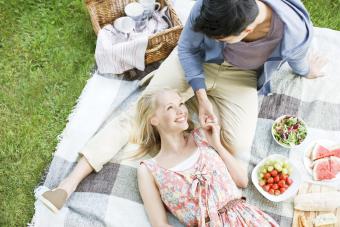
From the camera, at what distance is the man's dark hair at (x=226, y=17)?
2691 mm

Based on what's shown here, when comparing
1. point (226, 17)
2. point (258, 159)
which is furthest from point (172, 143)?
point (226, 17)

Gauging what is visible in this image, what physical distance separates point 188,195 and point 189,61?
1.08 metres

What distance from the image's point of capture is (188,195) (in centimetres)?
352

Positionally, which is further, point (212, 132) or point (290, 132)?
point (290, 132)

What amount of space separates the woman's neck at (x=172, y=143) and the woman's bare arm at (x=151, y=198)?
24cm

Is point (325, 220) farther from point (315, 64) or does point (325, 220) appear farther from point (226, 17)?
point (226, 17)

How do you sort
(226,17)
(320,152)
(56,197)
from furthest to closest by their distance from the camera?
(320,152) < (56,197) < (226,17)

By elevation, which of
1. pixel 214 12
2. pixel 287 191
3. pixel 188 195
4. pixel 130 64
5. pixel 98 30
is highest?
pixel 214 12

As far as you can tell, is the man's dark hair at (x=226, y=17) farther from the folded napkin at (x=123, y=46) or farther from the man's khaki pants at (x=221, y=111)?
the folded napkin at (x=123, y=46)

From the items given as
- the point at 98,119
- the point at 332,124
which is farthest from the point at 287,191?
the point at 98,119

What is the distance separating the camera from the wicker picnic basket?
4.36 meters

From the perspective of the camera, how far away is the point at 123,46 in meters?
4.32

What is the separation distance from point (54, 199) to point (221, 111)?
61.8 inches

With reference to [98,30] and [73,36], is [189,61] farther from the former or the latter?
[73,36]
